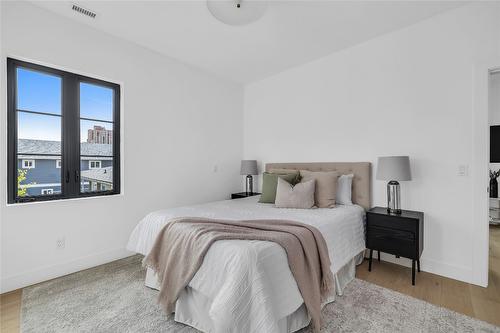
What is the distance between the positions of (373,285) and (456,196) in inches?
50.4

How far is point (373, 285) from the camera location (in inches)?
94.1

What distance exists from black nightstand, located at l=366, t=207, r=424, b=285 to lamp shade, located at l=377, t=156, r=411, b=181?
40 centimetres

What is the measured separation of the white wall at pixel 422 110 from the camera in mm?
2461

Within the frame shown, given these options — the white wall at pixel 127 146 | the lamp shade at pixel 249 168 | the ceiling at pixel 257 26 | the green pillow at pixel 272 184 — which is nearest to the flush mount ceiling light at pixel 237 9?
the ceiling at pixel 257 26

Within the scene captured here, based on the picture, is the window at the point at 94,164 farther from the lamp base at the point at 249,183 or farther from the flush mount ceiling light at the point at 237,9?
the lamp base at the point at 249,183

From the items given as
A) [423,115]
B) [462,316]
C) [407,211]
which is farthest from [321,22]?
[462,316]

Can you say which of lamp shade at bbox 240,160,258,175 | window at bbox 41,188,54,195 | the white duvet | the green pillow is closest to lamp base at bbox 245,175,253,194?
lamp shade at bbox 240,160,258,175

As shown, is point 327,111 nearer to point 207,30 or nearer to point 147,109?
point 207,30

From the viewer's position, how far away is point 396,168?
2.56 m

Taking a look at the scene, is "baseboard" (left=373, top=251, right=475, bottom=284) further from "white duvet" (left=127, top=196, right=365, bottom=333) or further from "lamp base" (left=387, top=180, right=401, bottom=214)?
"white duvet" (left=127, top=196, right=365, bottom=333)

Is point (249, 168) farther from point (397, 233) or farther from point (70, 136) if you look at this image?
point (70, 136)

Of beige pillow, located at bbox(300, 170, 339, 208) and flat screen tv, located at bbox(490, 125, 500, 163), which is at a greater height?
flat screen tv, located at bbox(490, 125, 500, 163)

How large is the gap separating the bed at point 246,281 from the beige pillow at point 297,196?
342 millimetres

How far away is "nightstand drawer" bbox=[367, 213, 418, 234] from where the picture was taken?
239 cm
